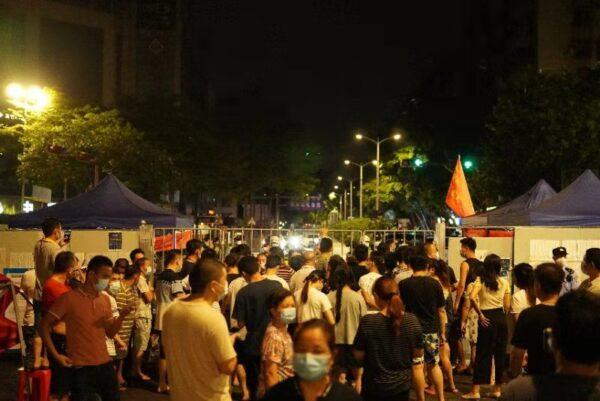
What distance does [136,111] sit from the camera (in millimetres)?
38125

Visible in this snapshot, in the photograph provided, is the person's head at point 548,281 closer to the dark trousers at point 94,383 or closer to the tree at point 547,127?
the dark trousers at point 94,383

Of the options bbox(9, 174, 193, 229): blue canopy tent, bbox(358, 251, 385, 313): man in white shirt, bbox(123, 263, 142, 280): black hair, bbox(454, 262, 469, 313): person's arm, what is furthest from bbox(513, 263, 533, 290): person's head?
bbox(9, 174, 193, 229): blue canopy tent

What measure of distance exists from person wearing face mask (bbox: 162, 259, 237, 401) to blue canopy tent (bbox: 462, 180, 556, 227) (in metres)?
10.3

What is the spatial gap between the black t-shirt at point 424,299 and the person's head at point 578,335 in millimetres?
5354

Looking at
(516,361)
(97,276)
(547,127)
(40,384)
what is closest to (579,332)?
(516,361)

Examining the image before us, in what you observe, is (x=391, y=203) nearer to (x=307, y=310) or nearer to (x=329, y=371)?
(x=307, y=310)

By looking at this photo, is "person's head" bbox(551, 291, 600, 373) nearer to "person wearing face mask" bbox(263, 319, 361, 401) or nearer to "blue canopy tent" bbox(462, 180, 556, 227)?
"person wearing face mask" bbox(263, 319, 361, 401)

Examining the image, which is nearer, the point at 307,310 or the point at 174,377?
the point at 174,377

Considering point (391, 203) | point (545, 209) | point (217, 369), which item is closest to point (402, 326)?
point (217, 369)

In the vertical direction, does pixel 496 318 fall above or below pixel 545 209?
below

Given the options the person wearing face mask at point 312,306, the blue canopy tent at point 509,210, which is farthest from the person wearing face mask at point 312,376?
the blue canopy tent at point 509,210

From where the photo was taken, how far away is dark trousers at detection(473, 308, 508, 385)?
9.89m

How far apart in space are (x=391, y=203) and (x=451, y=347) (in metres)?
50.6

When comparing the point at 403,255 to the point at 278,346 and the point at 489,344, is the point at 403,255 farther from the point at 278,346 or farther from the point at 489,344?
the point at 278,346
